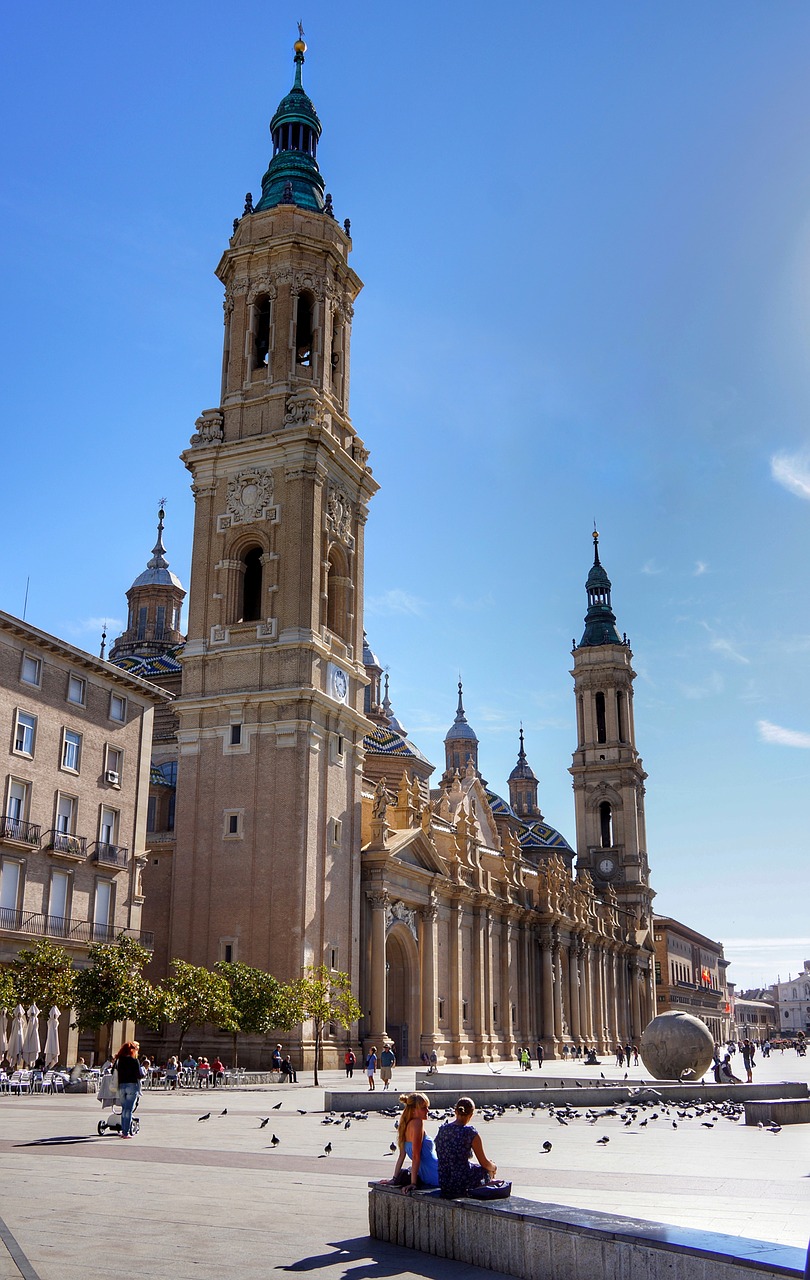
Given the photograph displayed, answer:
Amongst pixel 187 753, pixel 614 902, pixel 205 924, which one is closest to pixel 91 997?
pixel 205 924

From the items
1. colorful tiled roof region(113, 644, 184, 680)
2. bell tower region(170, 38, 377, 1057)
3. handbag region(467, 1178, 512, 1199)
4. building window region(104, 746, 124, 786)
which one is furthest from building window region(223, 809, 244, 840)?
handbag region(467, 1178, 512, 1199)

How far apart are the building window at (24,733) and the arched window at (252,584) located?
15.2 metres

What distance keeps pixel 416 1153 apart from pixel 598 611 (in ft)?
364

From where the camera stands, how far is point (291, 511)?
167 feet

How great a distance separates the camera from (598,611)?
392 ft

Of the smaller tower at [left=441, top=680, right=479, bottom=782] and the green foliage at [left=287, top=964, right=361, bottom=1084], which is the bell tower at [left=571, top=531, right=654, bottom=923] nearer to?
the smaller tower at [left=441, top=680, right=479, bottom=782]

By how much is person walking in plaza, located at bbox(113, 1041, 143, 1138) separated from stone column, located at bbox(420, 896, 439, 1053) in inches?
1574

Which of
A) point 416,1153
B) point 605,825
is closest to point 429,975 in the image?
point 416,1153

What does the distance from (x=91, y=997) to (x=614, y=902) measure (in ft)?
253

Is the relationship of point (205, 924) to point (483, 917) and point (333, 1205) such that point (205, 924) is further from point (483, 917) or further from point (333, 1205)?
point (333, 1205)

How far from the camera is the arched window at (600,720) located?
114 m

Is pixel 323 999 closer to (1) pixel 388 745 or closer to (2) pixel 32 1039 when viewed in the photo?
(2) pixel 32 1039

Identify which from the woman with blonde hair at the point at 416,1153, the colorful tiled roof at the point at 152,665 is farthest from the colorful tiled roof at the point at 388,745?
the woman with blonde hair at the point at 416,1153

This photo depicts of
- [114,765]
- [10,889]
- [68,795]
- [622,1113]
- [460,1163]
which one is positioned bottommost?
[622,1113]
